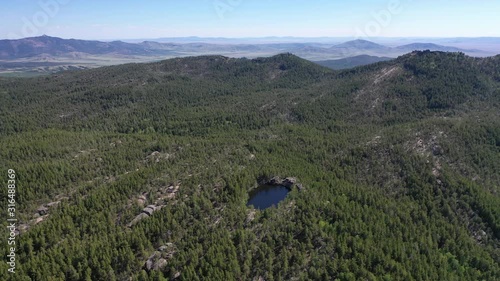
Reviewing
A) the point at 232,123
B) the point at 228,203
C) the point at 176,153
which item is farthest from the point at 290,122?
the point at 228,203

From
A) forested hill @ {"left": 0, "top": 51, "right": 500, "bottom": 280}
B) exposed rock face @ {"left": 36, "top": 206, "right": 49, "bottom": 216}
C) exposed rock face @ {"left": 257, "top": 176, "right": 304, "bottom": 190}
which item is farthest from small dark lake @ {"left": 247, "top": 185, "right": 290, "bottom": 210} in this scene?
exposed rock face @ {"left": 36, "top": 206, "right": 49, "bottom": 216}

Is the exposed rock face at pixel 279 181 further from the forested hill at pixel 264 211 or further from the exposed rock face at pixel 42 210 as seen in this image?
the exposed rock face at pixel 42 210

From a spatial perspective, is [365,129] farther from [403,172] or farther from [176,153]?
[176,153]

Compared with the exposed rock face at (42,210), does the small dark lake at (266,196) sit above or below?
below

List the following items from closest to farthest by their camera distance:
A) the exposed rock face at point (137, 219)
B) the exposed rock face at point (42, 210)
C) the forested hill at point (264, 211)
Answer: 1. the forested hill at point (264, 211)
2. the exposed rock face at point (137, 219)
3. the exposed rock face at point (42, 210)

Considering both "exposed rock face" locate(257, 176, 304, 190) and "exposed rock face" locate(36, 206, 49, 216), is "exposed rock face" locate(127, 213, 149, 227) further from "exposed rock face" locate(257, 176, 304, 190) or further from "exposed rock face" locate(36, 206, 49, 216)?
"exposed rock face" locate(257, 176, 304, 190)

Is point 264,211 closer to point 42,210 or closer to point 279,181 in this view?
point 279,181

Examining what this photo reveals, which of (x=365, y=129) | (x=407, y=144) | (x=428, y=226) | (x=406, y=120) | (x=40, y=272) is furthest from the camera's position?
(x=406, y=120)

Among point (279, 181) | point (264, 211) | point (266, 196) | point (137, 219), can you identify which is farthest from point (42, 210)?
point (279, 181)

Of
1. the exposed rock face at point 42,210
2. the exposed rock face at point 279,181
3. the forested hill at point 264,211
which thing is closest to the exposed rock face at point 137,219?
the forested hill at point 264,211
